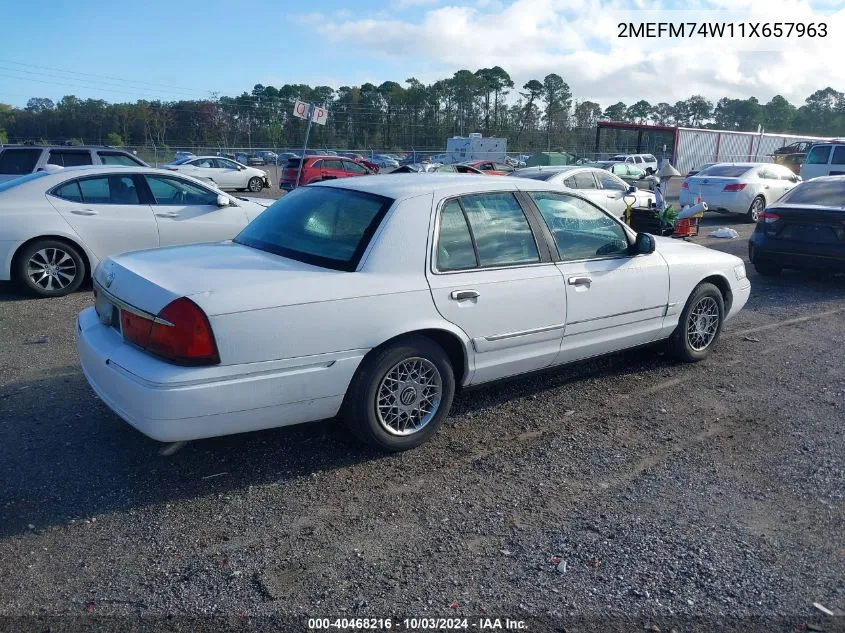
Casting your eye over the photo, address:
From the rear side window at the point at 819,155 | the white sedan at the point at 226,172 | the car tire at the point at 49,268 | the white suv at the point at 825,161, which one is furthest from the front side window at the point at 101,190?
the white sedan at the point at 226,172

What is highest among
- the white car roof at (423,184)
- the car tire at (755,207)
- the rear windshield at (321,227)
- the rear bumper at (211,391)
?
the white car roof at (423,184)

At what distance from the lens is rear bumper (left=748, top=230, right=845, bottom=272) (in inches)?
348

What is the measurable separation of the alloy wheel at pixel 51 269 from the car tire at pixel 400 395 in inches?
218

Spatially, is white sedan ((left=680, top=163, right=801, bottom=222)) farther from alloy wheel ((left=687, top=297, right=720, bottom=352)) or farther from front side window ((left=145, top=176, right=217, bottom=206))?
front side window ((left=145, top=176, right=217, bottom=206))

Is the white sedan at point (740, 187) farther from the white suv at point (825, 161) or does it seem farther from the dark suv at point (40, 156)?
the dark suv at point (40, 156)

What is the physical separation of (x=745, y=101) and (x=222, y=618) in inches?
3820

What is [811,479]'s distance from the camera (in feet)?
13.3

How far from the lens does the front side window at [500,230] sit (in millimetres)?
4512

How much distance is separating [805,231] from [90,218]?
8714 mm

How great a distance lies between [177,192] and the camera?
8820mm

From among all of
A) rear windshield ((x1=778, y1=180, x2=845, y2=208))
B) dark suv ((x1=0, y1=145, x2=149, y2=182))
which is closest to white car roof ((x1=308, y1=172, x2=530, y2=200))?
rear windshield ((x1=778, y1=180, x2=845, y2=208))

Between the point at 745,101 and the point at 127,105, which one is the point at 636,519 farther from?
the point at 745,101

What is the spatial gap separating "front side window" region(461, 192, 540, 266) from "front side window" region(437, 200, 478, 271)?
6 centimetres

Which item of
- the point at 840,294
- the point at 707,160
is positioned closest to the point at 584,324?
the point at 840,294
